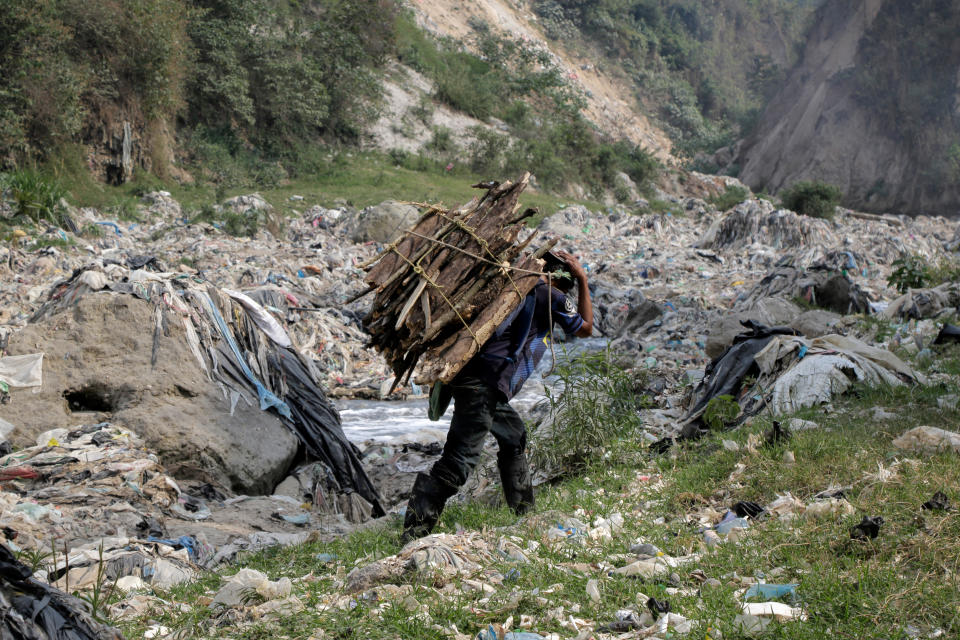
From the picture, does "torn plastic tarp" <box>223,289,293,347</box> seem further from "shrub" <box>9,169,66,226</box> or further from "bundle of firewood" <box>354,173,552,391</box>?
"shrub" <box>9,169,66,226</box>

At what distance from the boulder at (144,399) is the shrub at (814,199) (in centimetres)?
2055

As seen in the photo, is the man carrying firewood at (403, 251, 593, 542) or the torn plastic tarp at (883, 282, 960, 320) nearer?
the man carrying firewood at (403, 251, 593, 542)

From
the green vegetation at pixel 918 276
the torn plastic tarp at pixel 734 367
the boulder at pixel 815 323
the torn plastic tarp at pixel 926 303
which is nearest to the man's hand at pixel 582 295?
the torn plastic tarp at pixel 734 367

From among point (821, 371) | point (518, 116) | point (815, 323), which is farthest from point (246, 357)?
point (518, 116)

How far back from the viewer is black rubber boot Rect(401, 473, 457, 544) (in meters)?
3.07

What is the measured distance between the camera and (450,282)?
10.5 ft

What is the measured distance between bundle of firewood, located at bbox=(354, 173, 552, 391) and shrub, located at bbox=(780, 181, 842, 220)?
20.6m

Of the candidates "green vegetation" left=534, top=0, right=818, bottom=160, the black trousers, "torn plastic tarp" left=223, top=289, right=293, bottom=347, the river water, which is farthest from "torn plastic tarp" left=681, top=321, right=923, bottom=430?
"green vegetation" left=534, top=0, right=818, bottom=160

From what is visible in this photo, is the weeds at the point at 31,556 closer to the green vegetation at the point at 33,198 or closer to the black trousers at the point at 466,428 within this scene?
the black trousers at the point at 466,428

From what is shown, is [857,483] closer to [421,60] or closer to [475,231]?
[475,231]

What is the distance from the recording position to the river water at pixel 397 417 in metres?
6.23

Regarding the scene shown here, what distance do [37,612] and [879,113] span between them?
1371 inches

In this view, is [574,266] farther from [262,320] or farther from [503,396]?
[262,320]

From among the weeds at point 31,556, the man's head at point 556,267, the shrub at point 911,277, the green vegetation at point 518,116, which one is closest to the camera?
the weeds at point 31,556
